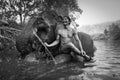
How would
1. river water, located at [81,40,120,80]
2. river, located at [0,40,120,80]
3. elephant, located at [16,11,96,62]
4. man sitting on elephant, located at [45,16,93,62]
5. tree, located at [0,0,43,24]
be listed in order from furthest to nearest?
tree, located at [0,0,43,24], elephant, located at [16,11,96,62], man sitting on elephant, located at [45,16,93,62], river water, located at [81,40,120,80], river, located at [0,40,120,80]

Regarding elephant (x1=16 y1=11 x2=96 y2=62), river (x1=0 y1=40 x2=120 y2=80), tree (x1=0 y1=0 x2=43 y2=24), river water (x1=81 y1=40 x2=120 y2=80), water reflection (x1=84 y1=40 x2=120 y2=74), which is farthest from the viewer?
tree (x1=0 y1=0 x2=43 y2=24)

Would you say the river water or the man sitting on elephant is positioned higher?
the man sitting on elephant

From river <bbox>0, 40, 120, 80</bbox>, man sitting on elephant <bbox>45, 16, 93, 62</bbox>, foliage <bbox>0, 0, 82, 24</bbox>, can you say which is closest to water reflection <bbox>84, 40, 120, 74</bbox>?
river <bbox>0, 40, 120, 80</bbox>

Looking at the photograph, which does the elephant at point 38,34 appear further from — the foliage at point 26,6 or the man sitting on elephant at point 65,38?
the foliage at point 26,6

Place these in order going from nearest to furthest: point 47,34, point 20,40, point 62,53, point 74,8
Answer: point 62,53
point 47,34
point 20,40
point 74,8

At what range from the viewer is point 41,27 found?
20.4 feet

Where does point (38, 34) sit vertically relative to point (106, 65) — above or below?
above

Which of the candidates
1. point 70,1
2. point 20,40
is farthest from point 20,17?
point 20,40

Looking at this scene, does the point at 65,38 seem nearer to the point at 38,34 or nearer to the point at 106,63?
the point at 38,34

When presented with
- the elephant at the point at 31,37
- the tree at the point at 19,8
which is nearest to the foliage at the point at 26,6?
the tree at the point at 19,8

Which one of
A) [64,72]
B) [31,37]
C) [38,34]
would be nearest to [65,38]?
[38,34]

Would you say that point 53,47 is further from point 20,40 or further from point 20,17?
point 20,17

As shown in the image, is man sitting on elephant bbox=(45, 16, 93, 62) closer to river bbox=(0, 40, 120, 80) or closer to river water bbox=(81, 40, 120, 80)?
river water bbox=(81, 40, 120, 80)

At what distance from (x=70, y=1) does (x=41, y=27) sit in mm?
14087
